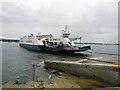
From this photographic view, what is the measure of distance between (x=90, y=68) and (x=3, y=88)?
606cm

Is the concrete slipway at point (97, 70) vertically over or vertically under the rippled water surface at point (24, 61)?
over

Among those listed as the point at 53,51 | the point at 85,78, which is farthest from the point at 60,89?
the point at 53,51

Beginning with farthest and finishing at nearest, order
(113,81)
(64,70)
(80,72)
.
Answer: (64,70)
(80,72)
(113,81)

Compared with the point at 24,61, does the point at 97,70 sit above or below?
above

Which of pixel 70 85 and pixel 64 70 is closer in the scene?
pixel 70 85

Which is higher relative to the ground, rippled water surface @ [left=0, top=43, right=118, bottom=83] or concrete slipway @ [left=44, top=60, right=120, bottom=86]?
concrete slipway @ [left=44, top=60, right=120, bottom=86]

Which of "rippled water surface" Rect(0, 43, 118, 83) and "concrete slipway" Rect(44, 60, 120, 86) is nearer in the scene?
"concrete slipway" Rect(44, 60, 120, 86)

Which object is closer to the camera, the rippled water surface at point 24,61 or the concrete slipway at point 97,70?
the concrete slipway at point 97,70

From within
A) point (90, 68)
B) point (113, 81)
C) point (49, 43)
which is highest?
point (49, 43)

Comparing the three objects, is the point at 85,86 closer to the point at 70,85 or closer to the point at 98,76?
the point at 70,85

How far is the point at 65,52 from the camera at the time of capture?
75.7 feet

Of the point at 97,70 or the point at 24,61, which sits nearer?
the point at 97,70

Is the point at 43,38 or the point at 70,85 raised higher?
the point at 43,38

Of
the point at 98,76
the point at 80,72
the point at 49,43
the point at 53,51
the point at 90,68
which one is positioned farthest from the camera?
the point at 49,43
